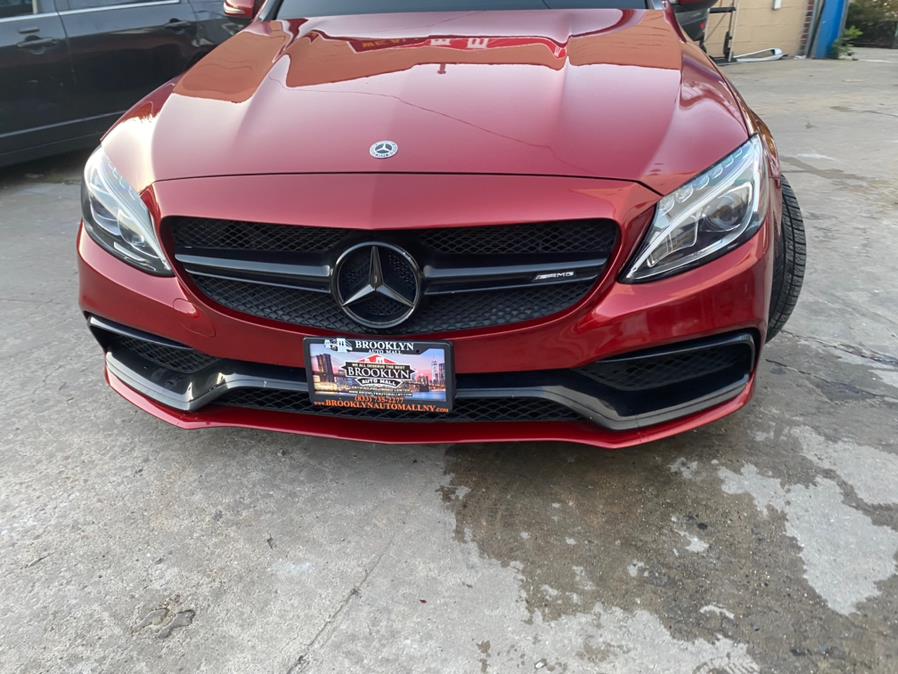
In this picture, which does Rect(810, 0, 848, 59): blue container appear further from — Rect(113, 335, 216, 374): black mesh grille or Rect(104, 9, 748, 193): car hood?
Rect(113, 335, 216, 374): black mesh grille

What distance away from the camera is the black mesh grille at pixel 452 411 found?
1734 millimetres

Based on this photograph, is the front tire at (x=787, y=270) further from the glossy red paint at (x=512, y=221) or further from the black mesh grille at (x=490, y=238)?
the black mesh grille at (x=490, y=238)

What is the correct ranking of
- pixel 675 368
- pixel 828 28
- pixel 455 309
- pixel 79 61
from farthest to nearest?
pixel 828 28
pixel 79 61
pixel 675 368
pixel 455 309

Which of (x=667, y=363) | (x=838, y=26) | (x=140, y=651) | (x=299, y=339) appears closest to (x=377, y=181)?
(x=299, y=339)

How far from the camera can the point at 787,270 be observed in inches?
80.7

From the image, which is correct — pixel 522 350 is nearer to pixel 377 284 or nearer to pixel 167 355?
pixel 377 284

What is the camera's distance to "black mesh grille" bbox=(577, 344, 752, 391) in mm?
1714

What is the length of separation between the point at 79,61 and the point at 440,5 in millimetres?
3121

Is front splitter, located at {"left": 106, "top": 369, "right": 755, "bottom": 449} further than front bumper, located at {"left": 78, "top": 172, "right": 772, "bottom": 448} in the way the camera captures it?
Yes

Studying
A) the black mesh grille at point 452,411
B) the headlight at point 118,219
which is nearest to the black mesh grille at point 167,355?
the black mesh grille at point 452,411

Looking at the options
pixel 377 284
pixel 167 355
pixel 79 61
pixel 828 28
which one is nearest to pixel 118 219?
pixel 167 355

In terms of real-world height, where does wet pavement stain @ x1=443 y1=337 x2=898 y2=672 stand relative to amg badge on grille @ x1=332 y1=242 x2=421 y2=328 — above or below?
below

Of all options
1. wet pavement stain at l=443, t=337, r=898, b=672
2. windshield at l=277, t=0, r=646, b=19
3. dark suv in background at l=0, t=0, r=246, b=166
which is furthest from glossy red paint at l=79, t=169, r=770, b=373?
dark suv in background at l=0, t=0, r=246, b=166

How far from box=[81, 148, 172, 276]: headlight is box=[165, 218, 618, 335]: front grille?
79 millimetres
